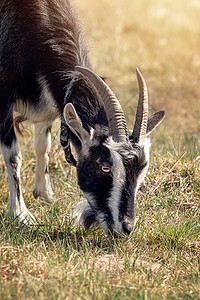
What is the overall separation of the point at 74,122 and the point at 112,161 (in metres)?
0.49

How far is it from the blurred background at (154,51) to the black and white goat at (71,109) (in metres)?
3.01

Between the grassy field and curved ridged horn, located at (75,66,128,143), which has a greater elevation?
curved ridged horn, located at (75,66,128,143)

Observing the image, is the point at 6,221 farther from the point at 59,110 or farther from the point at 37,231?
the point at 59,110

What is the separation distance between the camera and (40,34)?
523cm

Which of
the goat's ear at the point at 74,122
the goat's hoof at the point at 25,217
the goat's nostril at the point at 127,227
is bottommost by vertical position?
the goat's hoof at the point at 25,217

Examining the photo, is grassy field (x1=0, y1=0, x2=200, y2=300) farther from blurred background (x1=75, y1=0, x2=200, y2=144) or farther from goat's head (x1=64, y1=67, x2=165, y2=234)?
blurred background (x1=75, y1=0, x2=200, y2=144)

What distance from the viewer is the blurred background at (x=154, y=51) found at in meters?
10.5

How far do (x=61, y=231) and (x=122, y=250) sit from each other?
0.62 metres

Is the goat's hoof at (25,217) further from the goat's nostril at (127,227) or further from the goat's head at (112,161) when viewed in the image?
the goat's nostril at (127,227)

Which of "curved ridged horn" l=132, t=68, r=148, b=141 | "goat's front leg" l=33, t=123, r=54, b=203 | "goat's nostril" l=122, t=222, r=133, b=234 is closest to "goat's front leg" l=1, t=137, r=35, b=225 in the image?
"goat's front leg" l=33, t=123, r=54, b=203

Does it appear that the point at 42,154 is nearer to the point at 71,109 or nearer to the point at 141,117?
the point at 71,109

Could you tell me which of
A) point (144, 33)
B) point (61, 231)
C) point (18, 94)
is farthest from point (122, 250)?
point (144, 33)

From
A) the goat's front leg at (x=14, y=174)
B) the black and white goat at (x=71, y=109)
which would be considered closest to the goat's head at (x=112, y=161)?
the black and white goat at (x=71, y=109)

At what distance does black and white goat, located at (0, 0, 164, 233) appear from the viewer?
441cm
